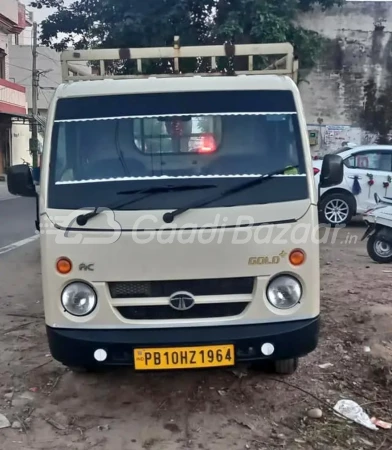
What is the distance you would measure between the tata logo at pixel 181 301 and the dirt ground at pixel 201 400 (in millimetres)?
819

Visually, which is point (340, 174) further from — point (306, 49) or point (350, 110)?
point (350, 110)

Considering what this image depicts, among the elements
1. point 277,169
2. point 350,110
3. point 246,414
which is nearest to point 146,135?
point 277,169

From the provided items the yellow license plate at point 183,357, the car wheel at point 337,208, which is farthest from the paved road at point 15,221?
the yellow license plate at point 183,357

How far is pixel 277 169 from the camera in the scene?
13.8 ft

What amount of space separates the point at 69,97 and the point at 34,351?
2.38m

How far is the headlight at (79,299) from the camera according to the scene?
3955 mm

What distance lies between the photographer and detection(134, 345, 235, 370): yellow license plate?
3887 mm

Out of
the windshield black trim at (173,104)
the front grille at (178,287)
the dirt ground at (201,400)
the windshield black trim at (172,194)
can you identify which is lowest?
the dirt ground at (201,400)

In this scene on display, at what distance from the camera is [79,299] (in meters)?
3.97

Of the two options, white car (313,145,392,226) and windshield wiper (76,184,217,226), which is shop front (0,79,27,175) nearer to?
white car (313,145,392,226)

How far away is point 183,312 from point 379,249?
21.2ft

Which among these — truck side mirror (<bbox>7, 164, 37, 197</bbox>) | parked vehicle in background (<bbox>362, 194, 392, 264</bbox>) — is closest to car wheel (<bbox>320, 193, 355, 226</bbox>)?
parked vehicle in background (<bbox>362, 194, 392, 264</bbox>)

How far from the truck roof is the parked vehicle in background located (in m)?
5.54

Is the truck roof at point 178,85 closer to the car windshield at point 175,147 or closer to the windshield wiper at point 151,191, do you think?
the car windshield at point 175,147
